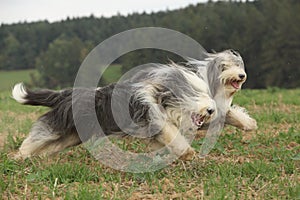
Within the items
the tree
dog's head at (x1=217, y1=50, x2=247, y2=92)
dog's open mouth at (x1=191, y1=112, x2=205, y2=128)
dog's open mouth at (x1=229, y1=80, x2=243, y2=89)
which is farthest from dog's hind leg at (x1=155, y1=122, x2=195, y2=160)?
the tree

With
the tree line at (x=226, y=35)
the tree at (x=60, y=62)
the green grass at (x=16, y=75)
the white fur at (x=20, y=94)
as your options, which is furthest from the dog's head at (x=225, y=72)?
the green grass at (x=16, y=75)

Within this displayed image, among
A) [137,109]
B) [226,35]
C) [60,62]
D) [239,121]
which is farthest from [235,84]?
[60,62]

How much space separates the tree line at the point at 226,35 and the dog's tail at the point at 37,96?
1670 cm

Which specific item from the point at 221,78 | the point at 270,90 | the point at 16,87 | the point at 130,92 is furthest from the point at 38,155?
the point at 270,90

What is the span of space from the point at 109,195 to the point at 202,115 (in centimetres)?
152

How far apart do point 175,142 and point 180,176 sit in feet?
1.75

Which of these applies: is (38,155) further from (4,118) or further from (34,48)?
(34,48)

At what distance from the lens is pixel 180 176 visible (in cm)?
421

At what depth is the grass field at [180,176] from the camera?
12.0 ft

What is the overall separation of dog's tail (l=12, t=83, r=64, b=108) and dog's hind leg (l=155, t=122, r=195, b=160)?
115 centimetres

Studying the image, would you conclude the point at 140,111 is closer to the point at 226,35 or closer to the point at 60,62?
the point at 226,35

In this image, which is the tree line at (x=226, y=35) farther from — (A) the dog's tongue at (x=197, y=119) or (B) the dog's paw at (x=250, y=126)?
(A) the dog's tongue at (x=197, y=119)

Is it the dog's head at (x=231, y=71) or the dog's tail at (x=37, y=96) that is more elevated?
the dog's tail at (x=37, y=96)

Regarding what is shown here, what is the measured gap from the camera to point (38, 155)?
5008mm
